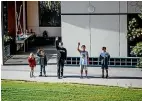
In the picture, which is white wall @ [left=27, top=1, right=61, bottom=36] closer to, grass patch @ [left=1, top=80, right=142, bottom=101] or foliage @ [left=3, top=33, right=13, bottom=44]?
foliage @ [left=3, top=33, right=13, bottom=44]

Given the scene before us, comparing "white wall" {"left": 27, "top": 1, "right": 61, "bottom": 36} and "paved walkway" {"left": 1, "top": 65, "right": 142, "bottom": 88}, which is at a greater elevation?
"white wall" {"left": 27, "top": 1, "right": 61, "bottom": 36}

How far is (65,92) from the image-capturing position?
844cm

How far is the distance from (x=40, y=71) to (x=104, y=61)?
1.55 meters

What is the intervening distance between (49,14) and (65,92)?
9.68 metres

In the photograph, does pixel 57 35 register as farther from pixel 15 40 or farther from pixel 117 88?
pixel 117 88

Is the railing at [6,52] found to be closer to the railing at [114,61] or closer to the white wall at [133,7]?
the railing at [114,61]

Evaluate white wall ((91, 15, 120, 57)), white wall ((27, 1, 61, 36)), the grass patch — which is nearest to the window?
white wall ((27, 1, 61, 36))

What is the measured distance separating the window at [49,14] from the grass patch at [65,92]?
882 centimetres

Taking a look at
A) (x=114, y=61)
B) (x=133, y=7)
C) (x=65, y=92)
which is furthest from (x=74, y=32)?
(x=65, y=92)

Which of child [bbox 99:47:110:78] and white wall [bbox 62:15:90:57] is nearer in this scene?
child [bbox 99:47:110:78]

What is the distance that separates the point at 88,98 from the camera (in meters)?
8.06

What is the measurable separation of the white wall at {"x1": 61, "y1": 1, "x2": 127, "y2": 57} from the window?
21.4ft

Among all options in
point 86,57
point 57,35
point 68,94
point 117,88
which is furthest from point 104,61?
point 57,35

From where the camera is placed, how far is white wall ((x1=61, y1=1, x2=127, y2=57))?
11102mm
